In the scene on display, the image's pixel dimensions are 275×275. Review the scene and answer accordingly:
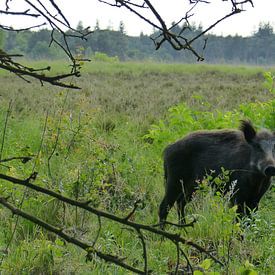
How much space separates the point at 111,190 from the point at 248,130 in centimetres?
172

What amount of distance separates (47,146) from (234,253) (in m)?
3.88

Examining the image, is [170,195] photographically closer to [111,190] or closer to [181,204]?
[181,204]

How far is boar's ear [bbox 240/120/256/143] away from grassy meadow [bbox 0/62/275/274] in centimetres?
78

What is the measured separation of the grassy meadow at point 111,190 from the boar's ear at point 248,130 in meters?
0.78

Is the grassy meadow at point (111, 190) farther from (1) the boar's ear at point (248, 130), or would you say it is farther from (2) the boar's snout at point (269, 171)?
(1) the boar's ear at point (248, 130)

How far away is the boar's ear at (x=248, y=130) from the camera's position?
249 inches

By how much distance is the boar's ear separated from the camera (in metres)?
6.32

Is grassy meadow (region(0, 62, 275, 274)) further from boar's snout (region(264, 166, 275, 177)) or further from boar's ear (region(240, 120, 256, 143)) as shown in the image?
boar's ear (region(240, 120, 256, 143))

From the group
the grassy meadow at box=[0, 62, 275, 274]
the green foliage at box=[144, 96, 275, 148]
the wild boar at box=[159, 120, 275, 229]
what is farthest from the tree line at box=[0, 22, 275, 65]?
the wild boar at box=[159, 120, 275, 229]

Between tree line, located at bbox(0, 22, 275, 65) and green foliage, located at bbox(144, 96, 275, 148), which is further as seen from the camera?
tree line, located at bbox(0, 22, 275, 65)

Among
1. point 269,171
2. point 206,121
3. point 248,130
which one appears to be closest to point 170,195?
point 248,130

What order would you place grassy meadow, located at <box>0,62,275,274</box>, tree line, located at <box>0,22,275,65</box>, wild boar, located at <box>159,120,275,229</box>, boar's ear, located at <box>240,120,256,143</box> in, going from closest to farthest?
grassy meadow, located at <box>0,62,275,274</box> → wild boar, located at <box>159,120,275,229</box> → boar's ear, located at <box>240,120,256,143</box> → tree line, located at <box>0,22,275,65</box>

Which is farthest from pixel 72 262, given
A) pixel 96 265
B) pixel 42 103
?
pixel 42 103

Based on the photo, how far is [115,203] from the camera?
6.09 metres
